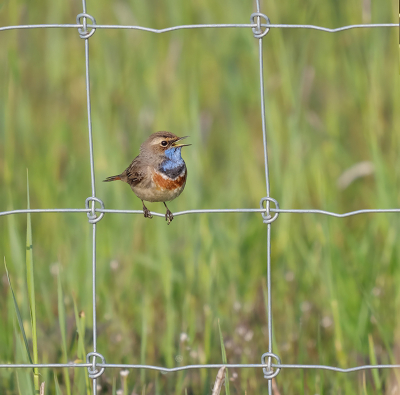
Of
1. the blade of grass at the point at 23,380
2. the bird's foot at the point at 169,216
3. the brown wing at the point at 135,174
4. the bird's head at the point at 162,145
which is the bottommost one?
the blade of grass at the point at 23,380

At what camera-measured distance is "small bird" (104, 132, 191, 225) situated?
290cm

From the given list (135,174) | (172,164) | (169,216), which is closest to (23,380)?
(169,216)

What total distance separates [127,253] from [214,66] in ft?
8.17

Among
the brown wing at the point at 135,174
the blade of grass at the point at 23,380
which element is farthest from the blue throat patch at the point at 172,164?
the blade of grass at the point at 23,380

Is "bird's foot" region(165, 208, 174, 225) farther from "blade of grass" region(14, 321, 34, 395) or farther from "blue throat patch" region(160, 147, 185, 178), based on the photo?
"blade of grass" region(14, 321, 34, 395)

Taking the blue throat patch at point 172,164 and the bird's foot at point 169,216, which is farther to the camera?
the blue throat patch at point 172,164

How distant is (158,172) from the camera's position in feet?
9.63

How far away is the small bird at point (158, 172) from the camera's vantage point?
2.90 m

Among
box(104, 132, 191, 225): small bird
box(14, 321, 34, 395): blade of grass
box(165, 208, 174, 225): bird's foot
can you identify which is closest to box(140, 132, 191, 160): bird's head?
box(104, 132, 191, 225): small bird

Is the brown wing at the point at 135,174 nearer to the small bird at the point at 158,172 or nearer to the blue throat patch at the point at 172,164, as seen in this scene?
the small bird at the point at 158,172

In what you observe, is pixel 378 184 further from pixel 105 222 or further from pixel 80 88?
pixel 80 88

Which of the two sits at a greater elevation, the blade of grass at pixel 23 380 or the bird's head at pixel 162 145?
the bird's head at pixel 162 145

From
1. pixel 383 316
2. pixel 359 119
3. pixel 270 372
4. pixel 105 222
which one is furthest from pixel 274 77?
pixel 270 372

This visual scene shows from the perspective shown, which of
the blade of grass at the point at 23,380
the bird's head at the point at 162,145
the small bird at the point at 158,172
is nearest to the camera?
the blade of grass at the point at 23,380
